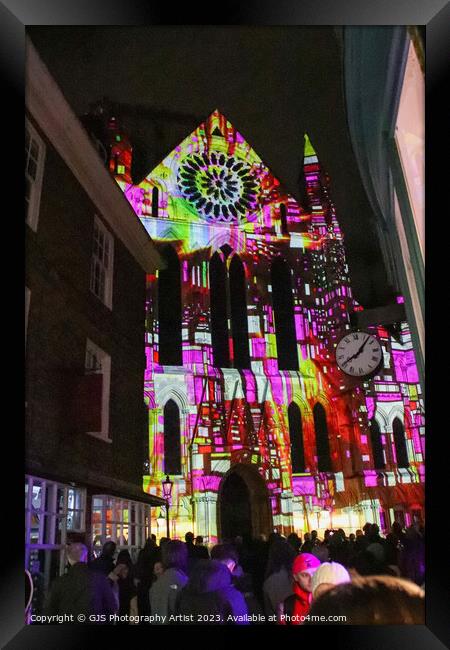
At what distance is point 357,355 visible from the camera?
4586 mm

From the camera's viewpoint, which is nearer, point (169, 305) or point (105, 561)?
point (105, 561)

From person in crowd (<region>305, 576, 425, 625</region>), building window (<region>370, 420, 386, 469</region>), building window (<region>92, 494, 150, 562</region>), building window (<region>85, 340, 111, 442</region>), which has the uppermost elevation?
building window (<region>85, 340, 111, 442</region>)

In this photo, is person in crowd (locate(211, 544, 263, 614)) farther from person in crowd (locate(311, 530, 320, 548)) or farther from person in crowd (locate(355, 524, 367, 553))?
person in crowd (locate(355, 524, 367, 553))

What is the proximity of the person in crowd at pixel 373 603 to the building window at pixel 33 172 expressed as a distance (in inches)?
133

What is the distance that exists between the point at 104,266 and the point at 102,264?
2 centimetres

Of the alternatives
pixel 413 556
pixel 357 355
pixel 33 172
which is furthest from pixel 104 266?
pixel 413 556

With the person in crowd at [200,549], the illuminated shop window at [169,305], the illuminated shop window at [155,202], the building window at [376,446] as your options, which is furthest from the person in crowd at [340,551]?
the illuminated shop window at [155,202]

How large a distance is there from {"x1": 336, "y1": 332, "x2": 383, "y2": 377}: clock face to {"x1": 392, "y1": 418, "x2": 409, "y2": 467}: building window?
0.45 metres

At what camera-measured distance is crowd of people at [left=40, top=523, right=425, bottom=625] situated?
4012 millimetres

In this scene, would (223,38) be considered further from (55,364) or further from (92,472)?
(92,472)

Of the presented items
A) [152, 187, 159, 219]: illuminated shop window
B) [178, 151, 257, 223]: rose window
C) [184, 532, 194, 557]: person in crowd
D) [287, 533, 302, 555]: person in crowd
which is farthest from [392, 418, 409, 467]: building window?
[152, 187, 159, 219]: illuminated shop window

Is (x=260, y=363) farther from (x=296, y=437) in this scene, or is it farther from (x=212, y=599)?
(x=212, y=599)

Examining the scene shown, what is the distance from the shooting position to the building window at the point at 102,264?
452 centimetres

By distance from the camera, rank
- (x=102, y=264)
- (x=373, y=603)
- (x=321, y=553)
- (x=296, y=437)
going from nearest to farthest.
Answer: (x=373, y=603) < (x=321, y=553) < (x=296, y=437) < (x=102, y=264)
